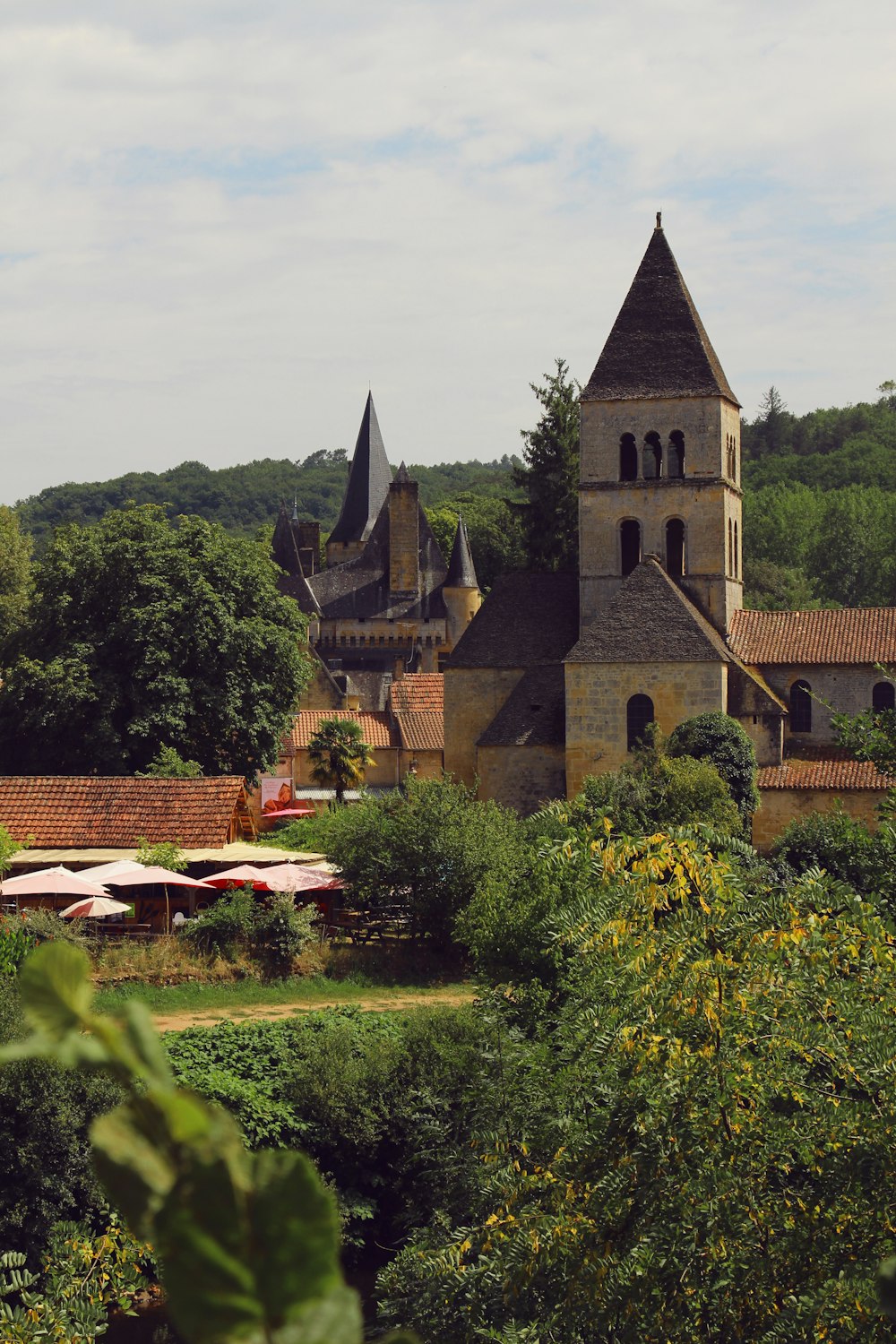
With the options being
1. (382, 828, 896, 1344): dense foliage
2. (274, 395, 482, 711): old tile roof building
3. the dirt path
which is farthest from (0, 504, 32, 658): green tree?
(382, 828, 896, 1344): dense foliage

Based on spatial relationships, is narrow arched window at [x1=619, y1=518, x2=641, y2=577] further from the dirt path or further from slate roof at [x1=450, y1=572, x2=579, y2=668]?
the dirt path

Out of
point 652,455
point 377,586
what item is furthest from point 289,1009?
point 377,586

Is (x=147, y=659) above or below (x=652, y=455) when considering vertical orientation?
below

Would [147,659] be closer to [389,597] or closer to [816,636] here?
[816,636]

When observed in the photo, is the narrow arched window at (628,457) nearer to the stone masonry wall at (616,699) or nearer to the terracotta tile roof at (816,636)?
the terracotta tile roof at (816,636)

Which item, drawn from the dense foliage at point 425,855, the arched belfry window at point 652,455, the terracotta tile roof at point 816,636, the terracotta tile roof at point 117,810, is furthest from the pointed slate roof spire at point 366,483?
the dense foliage at point 425,855

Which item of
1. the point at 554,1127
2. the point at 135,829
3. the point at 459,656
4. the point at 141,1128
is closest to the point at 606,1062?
the point at 554,1127

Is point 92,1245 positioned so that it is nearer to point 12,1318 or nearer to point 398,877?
point 12,1318

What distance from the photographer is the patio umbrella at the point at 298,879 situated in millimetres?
27547

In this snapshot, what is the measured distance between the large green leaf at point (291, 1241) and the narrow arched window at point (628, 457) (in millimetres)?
41201

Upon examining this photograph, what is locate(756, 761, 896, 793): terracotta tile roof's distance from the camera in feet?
119

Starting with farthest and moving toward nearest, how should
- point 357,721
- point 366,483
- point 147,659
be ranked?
1. point 366,483
2. point 357,721
3. point 147,659

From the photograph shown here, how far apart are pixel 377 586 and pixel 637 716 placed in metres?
39.3

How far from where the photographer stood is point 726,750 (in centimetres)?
3503
